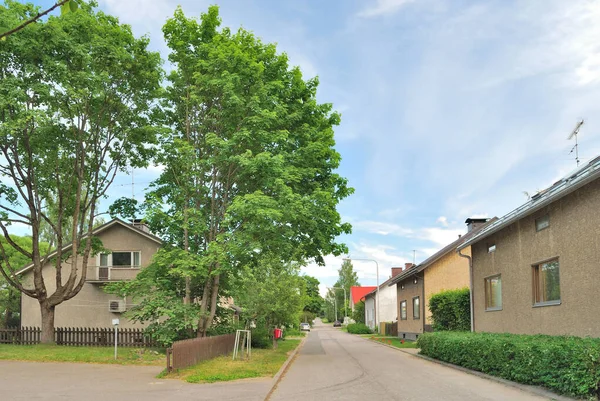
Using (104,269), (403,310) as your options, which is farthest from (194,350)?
(403,310)

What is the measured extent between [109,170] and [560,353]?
22.4m

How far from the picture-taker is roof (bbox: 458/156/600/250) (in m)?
11.4

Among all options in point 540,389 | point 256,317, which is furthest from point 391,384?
point 256,317

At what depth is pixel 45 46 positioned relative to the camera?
21.7 metres

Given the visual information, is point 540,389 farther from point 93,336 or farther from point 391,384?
point 93,336

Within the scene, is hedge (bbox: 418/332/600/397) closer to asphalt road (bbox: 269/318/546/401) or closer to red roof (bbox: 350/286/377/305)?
asphalt road (bbox: 269/318/546/401)

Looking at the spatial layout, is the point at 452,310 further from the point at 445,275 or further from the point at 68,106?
the point at 68,106

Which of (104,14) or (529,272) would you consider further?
(104,14)

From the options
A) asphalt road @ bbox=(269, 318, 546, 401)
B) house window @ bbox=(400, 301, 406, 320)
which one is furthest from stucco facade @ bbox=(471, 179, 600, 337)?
house window @ bbox=(400, 301, 406, 320)

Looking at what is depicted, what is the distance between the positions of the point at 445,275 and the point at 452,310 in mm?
8207

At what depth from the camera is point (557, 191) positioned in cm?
1283

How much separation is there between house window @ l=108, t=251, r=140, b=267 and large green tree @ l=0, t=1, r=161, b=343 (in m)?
4.51

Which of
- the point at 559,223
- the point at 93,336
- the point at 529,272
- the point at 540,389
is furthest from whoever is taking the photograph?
the point at 93,336

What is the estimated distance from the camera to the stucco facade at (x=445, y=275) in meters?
32.1
